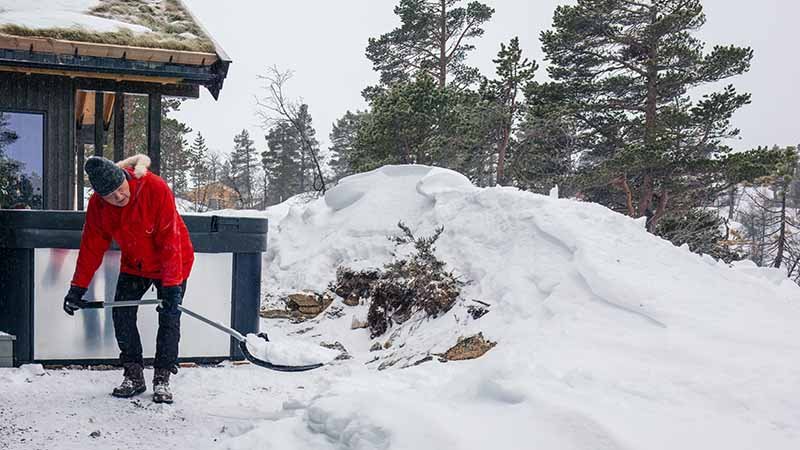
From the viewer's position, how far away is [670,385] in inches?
105

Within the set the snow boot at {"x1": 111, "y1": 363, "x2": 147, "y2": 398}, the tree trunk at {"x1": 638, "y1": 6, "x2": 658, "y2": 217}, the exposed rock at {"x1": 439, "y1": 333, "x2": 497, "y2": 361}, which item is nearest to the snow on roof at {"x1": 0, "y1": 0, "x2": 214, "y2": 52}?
the snow boot at {"x1": 111, "y1": 363, "x2": 147, "y2": 398}

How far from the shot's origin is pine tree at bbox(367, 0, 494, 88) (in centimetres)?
2145

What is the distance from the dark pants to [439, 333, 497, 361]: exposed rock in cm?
197

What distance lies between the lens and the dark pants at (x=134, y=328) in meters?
3.48

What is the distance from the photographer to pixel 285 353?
400 centimetres

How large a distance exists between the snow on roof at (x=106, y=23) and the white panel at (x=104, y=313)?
87.3 inches

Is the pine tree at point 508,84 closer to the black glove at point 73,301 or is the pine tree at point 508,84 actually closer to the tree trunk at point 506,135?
the tree trunk at point 506,135

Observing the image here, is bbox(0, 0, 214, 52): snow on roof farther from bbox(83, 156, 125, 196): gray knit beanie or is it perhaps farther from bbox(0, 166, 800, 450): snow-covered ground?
bbox(0, 166, 800, 450): snow-covered ground

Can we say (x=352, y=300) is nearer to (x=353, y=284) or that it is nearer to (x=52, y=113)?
(x=353, y=284)

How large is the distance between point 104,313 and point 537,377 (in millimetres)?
3193

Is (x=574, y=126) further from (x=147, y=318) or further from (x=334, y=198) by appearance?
(x=147, y=318)

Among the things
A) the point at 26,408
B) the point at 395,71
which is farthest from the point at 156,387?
the point at 395,71

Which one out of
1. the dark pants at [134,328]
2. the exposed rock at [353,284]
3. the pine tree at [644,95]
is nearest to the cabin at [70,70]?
the dark pants at [134,328]

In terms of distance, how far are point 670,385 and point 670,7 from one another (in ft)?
55.4
